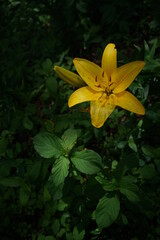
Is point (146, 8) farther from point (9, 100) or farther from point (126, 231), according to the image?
point (126, 231)

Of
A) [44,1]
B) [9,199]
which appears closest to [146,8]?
→ [44,1]

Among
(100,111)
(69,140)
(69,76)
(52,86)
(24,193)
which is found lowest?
(24,193)

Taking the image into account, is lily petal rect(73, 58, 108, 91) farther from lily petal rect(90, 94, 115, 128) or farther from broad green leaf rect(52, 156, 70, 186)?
broad green leaf rect(52, 156, 70, 186)

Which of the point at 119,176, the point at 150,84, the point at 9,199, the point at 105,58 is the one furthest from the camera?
the point at 9,199

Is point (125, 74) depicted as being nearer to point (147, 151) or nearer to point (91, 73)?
→ point (91, 73)

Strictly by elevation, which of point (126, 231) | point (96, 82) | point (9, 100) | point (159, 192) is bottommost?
point (126, 231)

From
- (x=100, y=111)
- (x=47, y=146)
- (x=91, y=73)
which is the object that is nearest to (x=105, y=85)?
(x=91, y=73)

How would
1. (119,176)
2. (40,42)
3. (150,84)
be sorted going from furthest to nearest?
(40,42) → (150,84) → (119,176)
